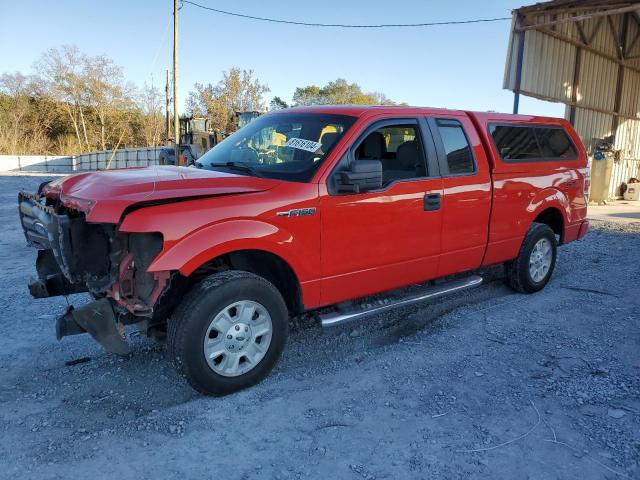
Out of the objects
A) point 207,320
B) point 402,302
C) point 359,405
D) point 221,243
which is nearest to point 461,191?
point 402,302

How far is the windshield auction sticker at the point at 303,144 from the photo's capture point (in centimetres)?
A: 392

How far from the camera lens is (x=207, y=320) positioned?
3221 millimetres

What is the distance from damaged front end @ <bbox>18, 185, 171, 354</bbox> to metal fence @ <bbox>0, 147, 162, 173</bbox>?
30061 mm

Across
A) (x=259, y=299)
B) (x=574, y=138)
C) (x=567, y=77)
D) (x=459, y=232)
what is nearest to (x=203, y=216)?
(x=259, y=299)

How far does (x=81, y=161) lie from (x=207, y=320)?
4132 centimetres

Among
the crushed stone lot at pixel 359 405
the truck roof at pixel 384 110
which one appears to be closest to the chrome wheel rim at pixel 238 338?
the crushed stone lot at pixel 359 405

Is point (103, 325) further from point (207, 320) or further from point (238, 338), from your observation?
point (238, 338)

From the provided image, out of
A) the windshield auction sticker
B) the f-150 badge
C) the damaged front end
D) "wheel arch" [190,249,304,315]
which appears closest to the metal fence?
the windshield auction sticker

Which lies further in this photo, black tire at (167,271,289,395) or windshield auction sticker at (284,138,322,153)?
windshield auction sticker at (284,138,322,153)

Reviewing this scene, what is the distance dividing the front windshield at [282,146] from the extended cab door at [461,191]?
110cm

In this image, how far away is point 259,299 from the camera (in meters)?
3.44

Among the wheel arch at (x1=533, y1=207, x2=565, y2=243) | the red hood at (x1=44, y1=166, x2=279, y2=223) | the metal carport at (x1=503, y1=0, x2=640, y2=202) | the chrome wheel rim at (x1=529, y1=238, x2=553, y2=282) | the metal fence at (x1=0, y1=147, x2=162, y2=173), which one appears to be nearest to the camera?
the red hood at (x1=44, y1=166, x2=279, y2=223)

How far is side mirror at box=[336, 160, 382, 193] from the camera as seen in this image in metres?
3.65

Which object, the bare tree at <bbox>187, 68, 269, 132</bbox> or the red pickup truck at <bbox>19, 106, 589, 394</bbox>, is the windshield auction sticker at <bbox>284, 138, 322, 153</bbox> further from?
the bare tree at <bbox>187, 68, 269, 132</bbox>
